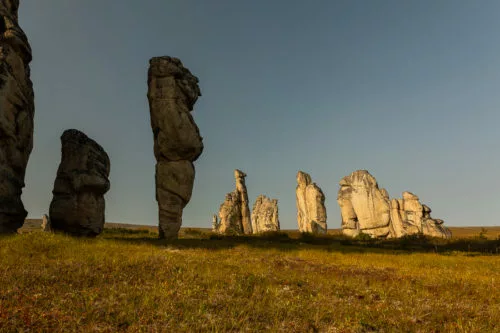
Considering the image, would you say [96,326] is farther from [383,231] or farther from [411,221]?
[411,221]

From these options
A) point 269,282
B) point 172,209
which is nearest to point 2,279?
point 269,282

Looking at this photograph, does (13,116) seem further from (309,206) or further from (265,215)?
(265,215)

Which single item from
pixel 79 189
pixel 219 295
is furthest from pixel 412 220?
pixel 219 295

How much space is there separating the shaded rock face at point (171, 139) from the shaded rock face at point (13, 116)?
26.6 feet

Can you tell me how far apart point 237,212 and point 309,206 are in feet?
36.7

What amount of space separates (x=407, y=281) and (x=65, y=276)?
9.91m

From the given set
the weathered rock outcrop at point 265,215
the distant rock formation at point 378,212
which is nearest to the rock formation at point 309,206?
the weathered rock outcrop at point 265,215

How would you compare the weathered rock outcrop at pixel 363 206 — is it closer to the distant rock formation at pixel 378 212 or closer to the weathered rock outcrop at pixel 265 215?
the distant rock formation at pixel 378 212

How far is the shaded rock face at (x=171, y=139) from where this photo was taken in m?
23.5

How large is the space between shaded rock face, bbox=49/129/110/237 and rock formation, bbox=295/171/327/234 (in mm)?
32038

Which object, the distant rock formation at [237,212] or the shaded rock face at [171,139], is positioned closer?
the shaded rock face at [171,139]

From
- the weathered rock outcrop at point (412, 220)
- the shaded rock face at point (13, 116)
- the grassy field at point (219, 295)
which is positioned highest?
the shaded rock face at point (13, 116)

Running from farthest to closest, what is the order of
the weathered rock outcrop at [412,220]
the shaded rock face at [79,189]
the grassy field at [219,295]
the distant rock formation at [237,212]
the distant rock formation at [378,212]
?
the distant rock formation at [237,212] → the distant rock formation at [378,212] → the weathered rock outcrop at [412,220] → the shaded rock face at [79,189] → the grassy field at [219,295]

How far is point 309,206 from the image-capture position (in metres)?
49.7
